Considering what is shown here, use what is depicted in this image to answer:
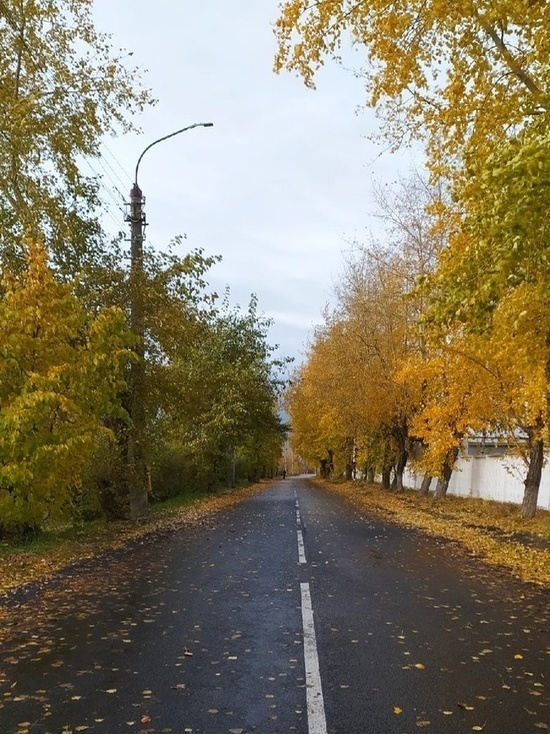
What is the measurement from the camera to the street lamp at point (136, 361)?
17.6 meters

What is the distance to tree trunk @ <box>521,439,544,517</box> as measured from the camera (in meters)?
19.0

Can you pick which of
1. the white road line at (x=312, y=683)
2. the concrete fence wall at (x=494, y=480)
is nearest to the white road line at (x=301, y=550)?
the white road line at (x=312, y=683)

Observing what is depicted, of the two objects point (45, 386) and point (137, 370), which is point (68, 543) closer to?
point (45, 386)

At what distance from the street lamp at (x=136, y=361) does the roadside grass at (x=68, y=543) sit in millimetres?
1534

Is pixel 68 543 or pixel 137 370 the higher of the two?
pixel 137 370

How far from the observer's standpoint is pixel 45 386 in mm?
11531

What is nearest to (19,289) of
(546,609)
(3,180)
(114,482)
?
(3,180)

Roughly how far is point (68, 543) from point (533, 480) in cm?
1297

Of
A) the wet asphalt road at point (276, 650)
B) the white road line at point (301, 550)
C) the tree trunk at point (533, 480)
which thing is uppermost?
the tree trunk at point (533, 480)

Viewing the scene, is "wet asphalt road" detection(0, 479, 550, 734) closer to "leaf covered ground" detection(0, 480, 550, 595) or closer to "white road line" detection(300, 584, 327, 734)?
"white road line" detection(300, 584, 327, 734)

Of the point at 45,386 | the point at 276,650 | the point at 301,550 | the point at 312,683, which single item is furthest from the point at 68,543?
the point at 312,683

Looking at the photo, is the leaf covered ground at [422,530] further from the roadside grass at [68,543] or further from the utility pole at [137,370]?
the utility pole at [137,370]

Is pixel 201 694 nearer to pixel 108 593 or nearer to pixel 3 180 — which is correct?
pixel 108 593

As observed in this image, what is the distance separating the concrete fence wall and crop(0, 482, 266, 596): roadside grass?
446 inches
